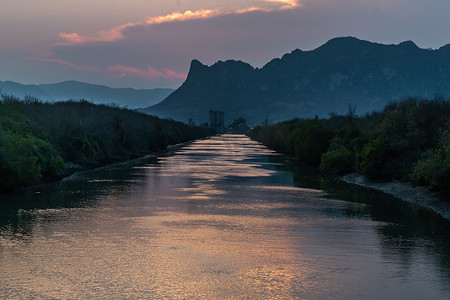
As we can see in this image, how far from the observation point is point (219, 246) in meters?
24.9

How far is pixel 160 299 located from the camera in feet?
57.0

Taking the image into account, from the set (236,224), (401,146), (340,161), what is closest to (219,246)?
(236,224)

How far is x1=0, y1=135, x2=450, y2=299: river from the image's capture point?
18.7m

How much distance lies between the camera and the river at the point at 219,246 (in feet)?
61.5

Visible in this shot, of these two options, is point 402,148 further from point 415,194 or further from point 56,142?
point 56,142

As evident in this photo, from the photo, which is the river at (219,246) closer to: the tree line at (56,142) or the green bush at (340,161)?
the tree line at (56,142)

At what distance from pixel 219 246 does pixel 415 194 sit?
24.5 m

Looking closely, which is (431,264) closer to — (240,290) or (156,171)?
(240,290)

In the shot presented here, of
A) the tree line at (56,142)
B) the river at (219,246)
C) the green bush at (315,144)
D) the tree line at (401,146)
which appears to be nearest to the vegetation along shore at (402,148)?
the tree line at (401,146)

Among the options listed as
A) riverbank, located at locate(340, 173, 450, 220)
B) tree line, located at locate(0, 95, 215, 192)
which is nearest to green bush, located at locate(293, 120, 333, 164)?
riverbank, located at locate(340, 173, 450, 220)

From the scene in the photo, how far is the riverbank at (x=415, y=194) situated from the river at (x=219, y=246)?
1315 mm

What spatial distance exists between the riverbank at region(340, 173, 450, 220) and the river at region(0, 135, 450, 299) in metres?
1.31

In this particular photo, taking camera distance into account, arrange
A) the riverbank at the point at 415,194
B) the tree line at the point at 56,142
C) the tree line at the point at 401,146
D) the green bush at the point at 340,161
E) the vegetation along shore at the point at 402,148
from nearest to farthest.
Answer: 1. the riverbank at the point at 415,194
2. the vegetation along shore at the point at 402,148
3. the tree line at the point at 56,142
4. the tree line at the point at 401,146
5. the green bush at the point at 340,161

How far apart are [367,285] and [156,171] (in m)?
50.2
